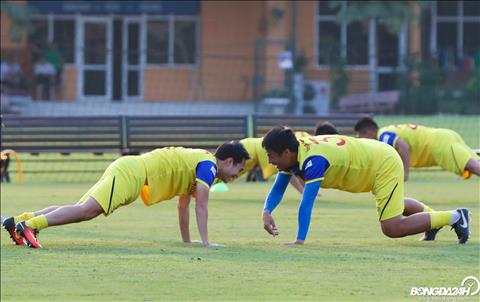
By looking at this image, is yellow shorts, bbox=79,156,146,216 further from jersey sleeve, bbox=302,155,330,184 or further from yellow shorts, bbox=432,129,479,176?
yellow shorts, bbox=432,129,479,176

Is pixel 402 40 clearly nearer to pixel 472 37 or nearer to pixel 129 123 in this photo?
pixel 472 37

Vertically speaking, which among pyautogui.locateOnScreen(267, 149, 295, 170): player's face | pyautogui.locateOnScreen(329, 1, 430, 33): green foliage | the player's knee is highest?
pyautogui.locateOnScreen(329, 1, 430, 33): green foliage

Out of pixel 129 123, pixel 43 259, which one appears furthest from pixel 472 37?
pixel 43 259

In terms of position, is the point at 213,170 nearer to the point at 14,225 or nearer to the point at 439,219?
the point at 14,225

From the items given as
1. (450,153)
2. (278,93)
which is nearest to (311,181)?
(450,153)

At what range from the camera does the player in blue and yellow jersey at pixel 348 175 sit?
1243cm

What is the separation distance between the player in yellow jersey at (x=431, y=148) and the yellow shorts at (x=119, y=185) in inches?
211

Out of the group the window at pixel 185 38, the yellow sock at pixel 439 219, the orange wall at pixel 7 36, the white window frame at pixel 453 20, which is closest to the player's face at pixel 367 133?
the yellow sock at pixel 439 219

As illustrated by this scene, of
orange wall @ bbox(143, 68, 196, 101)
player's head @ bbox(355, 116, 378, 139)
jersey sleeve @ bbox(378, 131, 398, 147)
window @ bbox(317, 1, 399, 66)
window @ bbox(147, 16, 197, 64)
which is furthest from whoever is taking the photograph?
→ window @ bbox(147, 16, 197, 64)

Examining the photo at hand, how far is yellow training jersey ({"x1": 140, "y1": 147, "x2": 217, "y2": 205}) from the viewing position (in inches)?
511

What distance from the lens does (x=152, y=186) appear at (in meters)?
13.0

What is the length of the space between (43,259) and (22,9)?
31.7 m

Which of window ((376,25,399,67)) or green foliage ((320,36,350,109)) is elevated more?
window ((376,25,399,67))

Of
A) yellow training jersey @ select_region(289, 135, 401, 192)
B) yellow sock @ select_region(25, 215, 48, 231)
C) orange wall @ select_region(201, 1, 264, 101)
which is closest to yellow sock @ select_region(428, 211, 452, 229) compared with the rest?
yellow training jersey @ select_region(289, 135, 401, 192)
